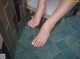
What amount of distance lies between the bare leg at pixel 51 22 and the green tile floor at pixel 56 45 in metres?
0.06

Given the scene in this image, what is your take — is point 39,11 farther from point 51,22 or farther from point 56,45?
point 56,45

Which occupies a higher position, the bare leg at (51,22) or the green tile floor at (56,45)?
the bare leg at (51,22)

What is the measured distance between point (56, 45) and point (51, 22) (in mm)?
226

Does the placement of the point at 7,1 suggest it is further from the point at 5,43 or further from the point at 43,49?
the point at 43,49

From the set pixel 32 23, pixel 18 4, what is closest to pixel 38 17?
pixel 32 23

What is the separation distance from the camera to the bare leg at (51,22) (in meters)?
1.01

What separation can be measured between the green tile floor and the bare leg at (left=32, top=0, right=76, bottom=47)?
0.21 feet

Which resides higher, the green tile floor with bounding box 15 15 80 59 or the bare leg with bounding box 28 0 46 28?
the bare leg with bounding box 28 0 46 28

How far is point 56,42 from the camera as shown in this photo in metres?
1.21

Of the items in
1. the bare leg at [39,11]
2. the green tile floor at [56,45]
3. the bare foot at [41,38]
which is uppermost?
the bare leg at [39,11]

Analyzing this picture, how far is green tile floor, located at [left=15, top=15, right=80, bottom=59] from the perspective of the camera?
1138 mm

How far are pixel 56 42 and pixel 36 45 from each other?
180 millimetres

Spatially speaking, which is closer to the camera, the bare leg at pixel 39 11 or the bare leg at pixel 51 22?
the bare leg at pixel 51 22

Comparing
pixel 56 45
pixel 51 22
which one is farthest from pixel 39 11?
pixel 56 45
